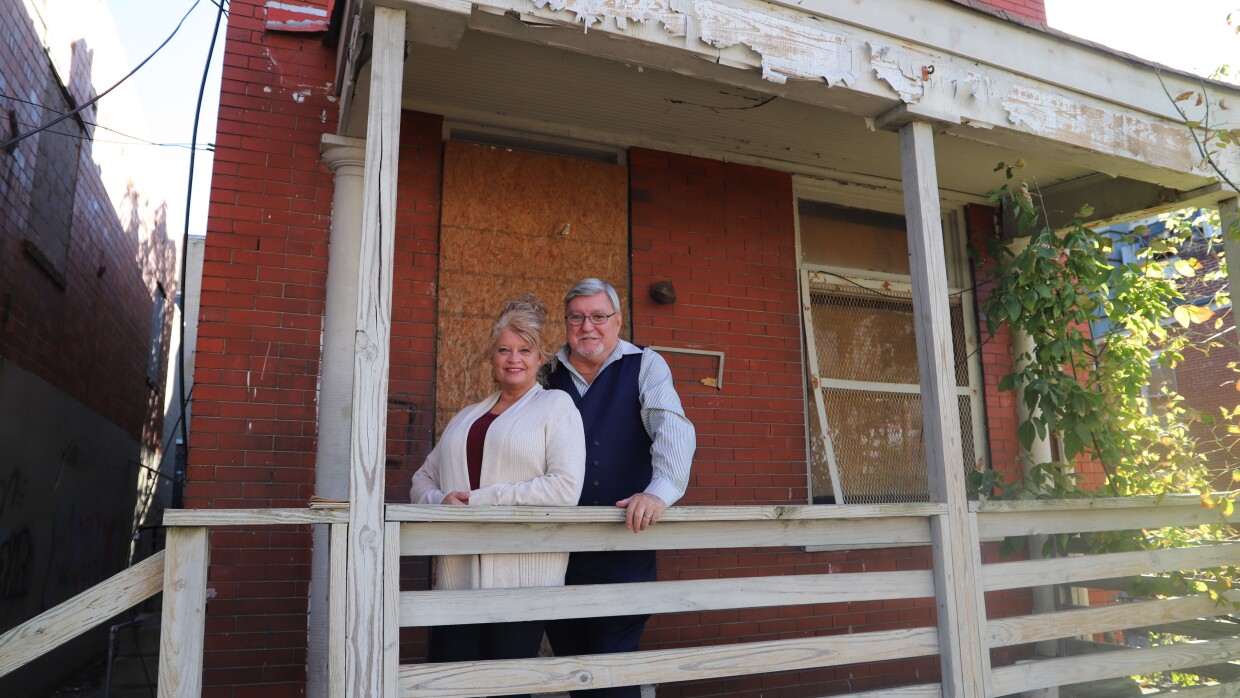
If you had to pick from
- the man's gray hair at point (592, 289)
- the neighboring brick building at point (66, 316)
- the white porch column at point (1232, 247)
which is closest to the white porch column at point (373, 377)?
the man's gray hair at point (592, 289)

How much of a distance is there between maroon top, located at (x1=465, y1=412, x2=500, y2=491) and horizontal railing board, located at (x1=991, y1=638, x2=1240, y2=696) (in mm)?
2274

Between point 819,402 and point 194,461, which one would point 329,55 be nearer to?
point 194,461

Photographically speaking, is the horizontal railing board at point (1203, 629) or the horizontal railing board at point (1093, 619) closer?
the horizontal railing board at point (1093, 619)

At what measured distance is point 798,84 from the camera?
11.8 feet

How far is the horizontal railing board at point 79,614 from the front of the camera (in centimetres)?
236

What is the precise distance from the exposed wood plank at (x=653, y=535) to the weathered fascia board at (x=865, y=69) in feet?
5.77

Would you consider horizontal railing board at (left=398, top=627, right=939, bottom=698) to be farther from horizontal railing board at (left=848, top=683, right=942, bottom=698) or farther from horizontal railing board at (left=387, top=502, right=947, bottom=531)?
horizontal railing board at (left=387, top=502, right=947, bottom=531)

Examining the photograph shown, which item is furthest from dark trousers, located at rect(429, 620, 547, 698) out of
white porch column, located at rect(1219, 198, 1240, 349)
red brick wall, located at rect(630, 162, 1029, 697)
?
white porch column, located at rect(1219, 198, 1240, 349)

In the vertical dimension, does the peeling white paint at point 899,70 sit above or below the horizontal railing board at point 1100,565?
above

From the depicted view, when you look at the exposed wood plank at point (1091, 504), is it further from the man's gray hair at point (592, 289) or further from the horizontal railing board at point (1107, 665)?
the man's gray hair at point (592, 289)

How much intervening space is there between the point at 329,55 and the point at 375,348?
2413 millimetres

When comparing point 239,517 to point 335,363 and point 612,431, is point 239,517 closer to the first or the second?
point 612,431

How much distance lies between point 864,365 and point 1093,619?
2153 millimetres

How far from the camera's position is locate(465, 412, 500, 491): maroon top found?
2914 millimetres
